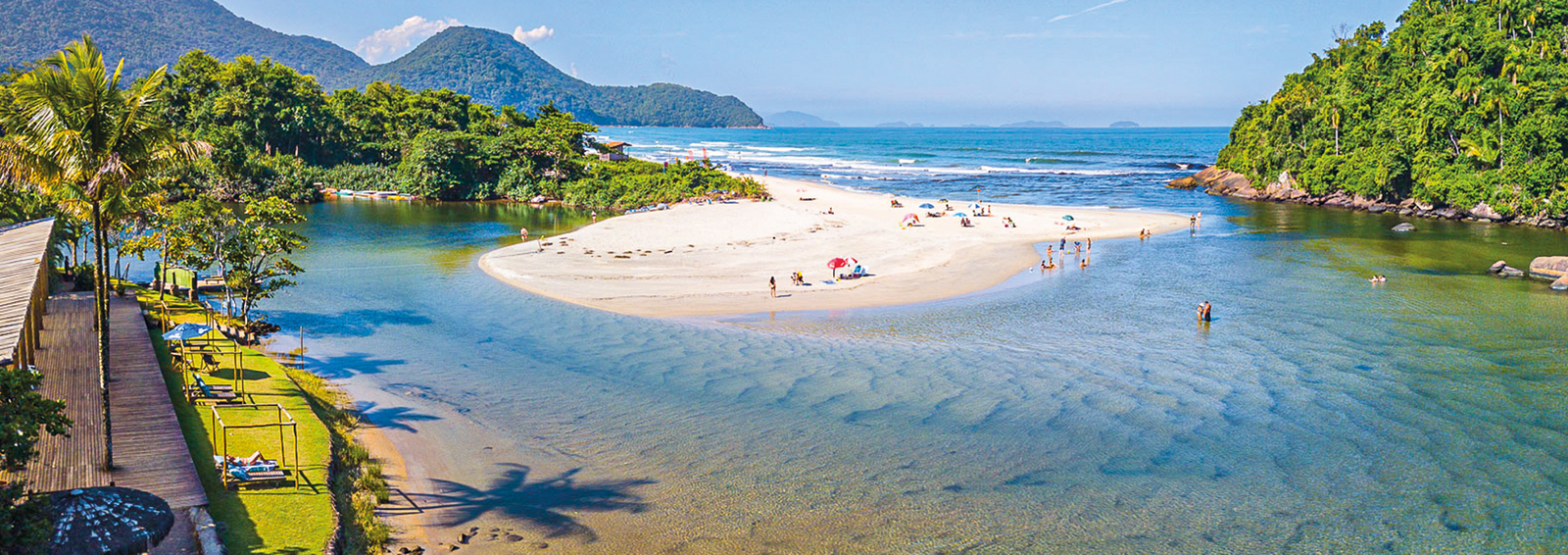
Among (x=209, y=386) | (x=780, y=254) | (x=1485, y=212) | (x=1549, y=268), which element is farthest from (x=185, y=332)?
(x=1485, y=212)

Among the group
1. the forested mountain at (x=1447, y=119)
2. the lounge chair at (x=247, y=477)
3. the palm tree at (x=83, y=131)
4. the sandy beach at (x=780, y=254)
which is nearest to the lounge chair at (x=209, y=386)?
the palm tree at (x=83, y=131)

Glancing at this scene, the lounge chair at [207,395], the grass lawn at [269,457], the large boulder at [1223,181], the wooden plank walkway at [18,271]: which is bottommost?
the grass lawn at [269,457]

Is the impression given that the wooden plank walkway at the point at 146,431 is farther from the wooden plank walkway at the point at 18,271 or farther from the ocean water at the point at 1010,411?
the ocean water at the point at 1010,411

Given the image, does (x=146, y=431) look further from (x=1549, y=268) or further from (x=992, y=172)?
(x=992, y=172)

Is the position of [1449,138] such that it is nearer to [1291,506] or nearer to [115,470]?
[1291,506]

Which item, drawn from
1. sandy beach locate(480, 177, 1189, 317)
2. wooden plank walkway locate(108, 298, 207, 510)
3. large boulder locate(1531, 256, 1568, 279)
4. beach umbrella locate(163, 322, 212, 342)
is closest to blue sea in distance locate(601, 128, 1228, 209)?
sandy beach locate(480, 177, 1189, 317)

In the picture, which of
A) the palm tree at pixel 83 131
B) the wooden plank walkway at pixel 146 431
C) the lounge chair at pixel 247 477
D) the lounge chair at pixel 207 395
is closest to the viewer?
the palm tree at pixel 83 131
